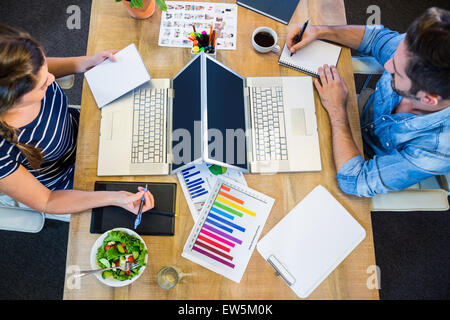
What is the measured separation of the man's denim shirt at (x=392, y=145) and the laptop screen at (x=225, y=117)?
0.35m

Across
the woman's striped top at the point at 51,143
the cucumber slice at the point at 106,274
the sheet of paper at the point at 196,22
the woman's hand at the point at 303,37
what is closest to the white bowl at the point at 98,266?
the cucumber slice at the point at 106,274

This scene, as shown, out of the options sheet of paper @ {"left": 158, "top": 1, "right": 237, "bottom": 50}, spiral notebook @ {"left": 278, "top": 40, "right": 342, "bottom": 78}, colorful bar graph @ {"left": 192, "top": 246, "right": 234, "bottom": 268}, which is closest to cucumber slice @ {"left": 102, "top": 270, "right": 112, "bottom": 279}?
colorful bar graph @ {"left": 192, "top": 246, "right": 234, "bottom": 268}

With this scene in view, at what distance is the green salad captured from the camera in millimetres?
898

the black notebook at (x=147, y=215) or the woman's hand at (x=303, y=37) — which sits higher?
the woman's hand at (x=303, y=37)

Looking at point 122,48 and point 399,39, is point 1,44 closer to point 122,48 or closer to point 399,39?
point 122,48

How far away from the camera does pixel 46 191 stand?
100 centimetres

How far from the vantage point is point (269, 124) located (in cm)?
108

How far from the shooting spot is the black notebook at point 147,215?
1004 millimetres

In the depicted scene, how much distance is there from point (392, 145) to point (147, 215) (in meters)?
0.89

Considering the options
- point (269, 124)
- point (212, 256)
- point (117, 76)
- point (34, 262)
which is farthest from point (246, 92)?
point (34, 262)

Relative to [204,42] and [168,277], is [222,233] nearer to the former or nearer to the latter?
[168,277]

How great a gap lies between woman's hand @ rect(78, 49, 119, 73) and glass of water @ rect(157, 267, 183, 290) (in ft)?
2.44

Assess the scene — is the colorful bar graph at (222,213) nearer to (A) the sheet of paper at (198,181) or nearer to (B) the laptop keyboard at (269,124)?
(A) the sheet of paper at (198,181)
